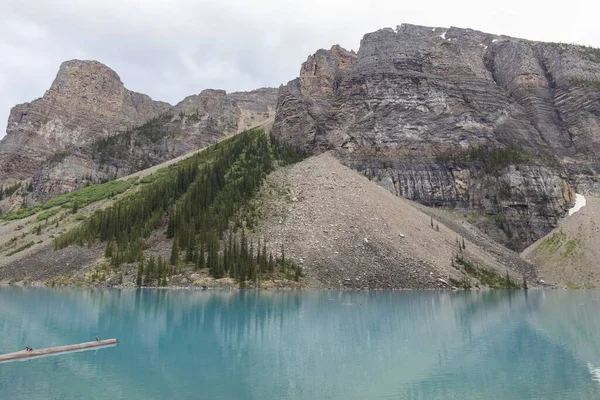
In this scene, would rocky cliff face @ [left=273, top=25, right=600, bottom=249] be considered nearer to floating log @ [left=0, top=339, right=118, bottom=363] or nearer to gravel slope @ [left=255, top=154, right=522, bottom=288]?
gravel slope @ [left=255, top=154, right=522, bottom=288]

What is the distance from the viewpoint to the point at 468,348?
26594mm

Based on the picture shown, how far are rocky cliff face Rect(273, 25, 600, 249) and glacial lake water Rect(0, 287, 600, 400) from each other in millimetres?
70580

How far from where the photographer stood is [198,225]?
74812 mm

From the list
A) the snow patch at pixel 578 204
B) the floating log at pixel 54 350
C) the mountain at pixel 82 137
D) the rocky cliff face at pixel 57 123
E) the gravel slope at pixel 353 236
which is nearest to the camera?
the floating log at pixel 54 350

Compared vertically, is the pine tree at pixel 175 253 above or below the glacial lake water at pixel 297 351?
above

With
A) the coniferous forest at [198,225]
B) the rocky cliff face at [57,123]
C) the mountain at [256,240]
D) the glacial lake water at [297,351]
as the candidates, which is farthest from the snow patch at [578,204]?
the rocky cliff face at [57,123]

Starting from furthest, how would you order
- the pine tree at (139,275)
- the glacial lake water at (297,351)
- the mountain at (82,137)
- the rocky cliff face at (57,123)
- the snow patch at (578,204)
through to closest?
the rocky cliff face at (57,123), the mountain at (82,137), the snow patch at (578,204), the pine tree at (139,275), the glacial lake water at (297,351)

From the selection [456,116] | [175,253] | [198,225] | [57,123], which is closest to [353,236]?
[198,225]

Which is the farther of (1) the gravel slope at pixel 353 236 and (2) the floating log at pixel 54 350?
(1) the gravel slope at pixel 353 236

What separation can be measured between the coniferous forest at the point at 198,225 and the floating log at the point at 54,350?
3806cm

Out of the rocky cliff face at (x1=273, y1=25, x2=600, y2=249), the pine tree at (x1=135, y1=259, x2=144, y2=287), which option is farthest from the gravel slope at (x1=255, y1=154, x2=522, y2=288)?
the rocky cliff face at (x1=273, y1=25, x2=600, y2=249)

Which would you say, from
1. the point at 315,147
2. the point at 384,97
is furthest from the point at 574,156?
the point at 315,147

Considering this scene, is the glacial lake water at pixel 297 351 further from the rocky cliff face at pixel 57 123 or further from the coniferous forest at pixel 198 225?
the rocky cliff face at pixel 57 123

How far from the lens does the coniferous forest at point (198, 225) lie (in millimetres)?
65125
